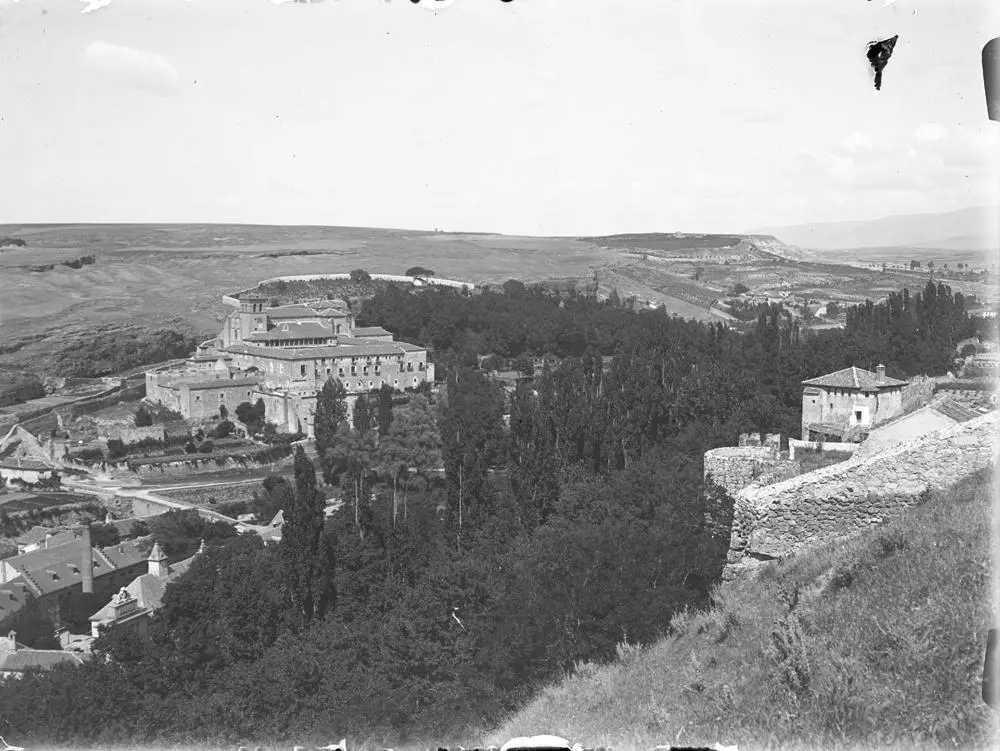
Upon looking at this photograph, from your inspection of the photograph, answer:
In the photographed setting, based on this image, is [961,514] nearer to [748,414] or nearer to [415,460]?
[748,414]

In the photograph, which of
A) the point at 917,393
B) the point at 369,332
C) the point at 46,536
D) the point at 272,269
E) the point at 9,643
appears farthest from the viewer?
the point at 272,269

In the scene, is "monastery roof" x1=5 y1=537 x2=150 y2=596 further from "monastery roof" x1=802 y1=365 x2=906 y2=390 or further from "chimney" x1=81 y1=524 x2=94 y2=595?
"monastery roof" x1=802 y1=365 x2=906 y2=390

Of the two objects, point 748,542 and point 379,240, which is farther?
point 379,240

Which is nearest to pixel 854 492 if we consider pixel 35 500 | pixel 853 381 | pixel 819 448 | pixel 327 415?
pixel 819 448

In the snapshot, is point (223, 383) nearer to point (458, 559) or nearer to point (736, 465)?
point (458, 559)

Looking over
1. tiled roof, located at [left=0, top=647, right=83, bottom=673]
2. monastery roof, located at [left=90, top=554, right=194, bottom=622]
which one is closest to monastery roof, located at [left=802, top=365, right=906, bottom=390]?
monastery roof, located at [left=90, top=554, right=194, bottom=622]

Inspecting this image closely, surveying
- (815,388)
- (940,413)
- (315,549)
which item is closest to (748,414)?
(815,388)
